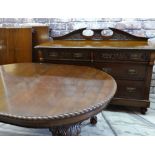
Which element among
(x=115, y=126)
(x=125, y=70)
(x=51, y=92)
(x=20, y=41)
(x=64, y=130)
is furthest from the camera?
(x=20, y=41)

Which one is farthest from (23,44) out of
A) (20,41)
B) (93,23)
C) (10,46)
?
(93,23)

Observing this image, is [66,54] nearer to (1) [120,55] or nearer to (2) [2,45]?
(1) [120,55]

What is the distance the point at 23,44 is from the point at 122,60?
116cm

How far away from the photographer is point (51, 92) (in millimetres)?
1183

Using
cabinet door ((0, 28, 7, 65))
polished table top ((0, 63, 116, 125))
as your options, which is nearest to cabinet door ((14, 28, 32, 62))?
cabinet door ((0, 28, 7, 65))

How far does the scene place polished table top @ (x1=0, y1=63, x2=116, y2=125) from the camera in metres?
0.96

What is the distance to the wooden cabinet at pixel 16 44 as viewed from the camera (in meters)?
2.26

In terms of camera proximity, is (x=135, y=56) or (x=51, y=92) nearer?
(x=51, y=92)

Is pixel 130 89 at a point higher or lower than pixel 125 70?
lower

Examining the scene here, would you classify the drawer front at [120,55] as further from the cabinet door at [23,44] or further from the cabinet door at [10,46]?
the cabinet door at [10,46]

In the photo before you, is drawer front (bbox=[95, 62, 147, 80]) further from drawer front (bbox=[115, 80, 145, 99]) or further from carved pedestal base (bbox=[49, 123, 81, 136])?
carved pedestal base (bbox=[49, 123, 81, 136])

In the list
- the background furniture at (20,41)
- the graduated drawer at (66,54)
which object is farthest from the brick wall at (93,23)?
the graduated drawer at (66,54)
